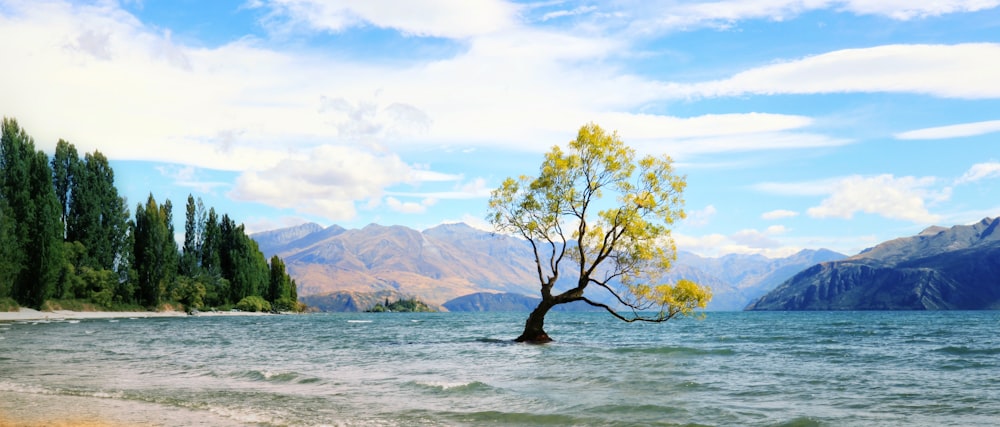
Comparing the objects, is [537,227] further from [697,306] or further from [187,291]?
[187,291]

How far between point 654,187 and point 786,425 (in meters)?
27.6

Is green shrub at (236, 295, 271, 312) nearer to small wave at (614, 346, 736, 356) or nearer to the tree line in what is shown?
the tree line

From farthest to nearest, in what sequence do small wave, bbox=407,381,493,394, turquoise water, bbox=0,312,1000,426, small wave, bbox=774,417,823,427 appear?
small wave, bbox=407,381,493,394
turquoise water, bbox=0,312,1000,426
small wave, bbox=774,417,823,427

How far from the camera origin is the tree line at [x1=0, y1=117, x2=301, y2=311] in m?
93.7

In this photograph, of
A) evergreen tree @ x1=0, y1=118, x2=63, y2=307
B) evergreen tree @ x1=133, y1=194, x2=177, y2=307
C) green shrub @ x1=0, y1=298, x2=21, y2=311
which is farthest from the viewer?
evergreen tree @ x1=133, y1=194, x2=177, y2=307

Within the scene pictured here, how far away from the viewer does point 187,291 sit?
141m

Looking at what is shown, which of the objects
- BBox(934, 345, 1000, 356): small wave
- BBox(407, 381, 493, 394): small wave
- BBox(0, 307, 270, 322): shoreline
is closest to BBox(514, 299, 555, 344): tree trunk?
BBox(407, 381, 493, 394): small wave

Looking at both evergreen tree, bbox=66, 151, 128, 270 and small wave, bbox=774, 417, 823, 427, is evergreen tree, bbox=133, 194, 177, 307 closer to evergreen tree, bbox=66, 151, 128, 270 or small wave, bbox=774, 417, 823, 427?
evergreen tree, bbox=66, 151, 128, 270

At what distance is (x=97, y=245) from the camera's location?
11306cm

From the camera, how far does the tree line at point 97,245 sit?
9369 centimetres

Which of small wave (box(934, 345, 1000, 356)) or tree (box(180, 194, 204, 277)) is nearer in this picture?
small wave (box(934, 345, 1000, 356))

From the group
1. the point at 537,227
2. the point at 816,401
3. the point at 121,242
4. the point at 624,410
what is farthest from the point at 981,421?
the point at 121,242

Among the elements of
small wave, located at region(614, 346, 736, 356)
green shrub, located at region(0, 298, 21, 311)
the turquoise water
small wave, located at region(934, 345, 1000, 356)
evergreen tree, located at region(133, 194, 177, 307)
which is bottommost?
small wave, located at region(934, 345, 1000, 356)

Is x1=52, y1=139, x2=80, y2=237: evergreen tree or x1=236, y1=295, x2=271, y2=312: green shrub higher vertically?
x1=52, y1=139, x2=80, y2=237: evergreen tree
